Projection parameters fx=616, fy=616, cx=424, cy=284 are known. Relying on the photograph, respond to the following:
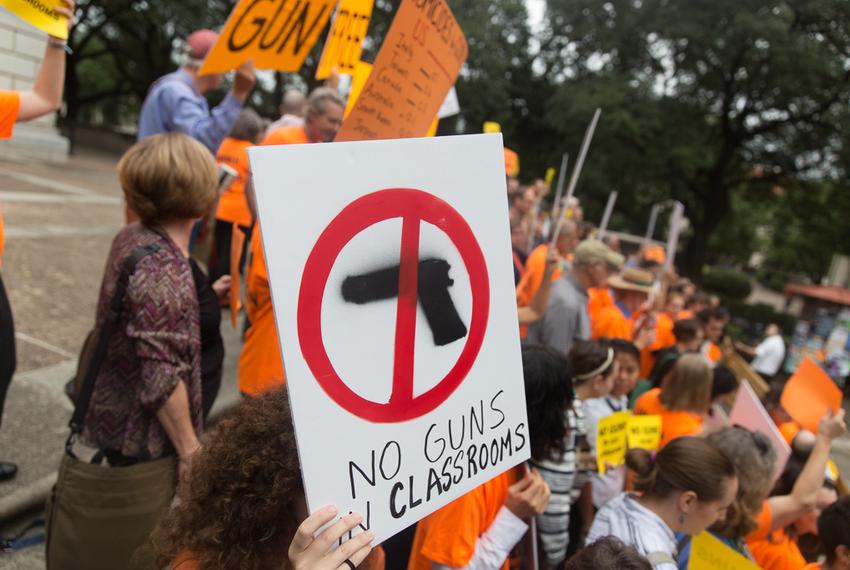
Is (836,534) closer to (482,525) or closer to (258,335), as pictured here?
(482,525)

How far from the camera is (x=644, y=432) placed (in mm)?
2936

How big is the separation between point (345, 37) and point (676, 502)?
3.02m

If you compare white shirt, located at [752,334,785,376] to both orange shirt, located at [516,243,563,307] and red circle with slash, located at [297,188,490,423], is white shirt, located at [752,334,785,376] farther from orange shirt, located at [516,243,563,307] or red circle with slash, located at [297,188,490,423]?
red circle with slash, located at [297,188,490,423]

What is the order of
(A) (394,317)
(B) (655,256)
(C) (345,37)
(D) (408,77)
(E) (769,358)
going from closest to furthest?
(A) (394,317)
(D) (408,77)
(C) (345,37)
(B) (655,256)
(E) (769,358)

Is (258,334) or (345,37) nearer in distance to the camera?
(258,334)

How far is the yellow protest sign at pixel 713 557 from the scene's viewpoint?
1.80 m

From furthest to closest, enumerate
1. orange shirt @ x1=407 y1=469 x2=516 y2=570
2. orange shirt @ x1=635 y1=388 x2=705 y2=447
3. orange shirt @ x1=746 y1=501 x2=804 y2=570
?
orange shirt @ x1=635 y1=388 x2=705 y2=447 → orange shirt @ x1=746 y1=501 x2=804 y2=570 → orange shirt @ x1=407 y1=469 x2=516 y2=570

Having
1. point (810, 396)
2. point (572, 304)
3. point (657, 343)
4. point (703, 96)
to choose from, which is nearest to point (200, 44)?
point (572, 304)

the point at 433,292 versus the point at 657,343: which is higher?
the point at 433,292

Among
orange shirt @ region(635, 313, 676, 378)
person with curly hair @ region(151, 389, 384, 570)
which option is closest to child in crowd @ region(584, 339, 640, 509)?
orange shirt @ region(635, 313, 676, 378)

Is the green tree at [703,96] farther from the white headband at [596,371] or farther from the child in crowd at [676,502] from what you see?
the child in crowd at [676,502]

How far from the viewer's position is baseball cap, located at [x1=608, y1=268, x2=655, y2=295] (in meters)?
5.18

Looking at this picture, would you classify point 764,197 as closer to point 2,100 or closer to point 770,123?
point 770,123

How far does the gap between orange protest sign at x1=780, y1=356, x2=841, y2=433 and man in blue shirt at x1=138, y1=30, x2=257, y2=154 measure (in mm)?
3529
